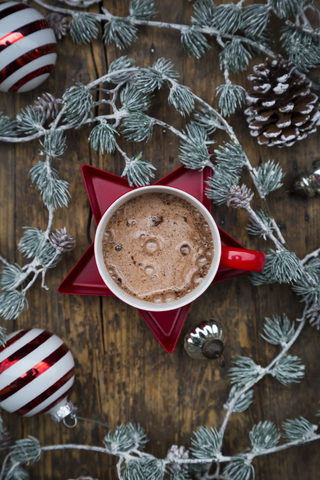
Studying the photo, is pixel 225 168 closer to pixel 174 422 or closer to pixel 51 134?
pixel 51 134

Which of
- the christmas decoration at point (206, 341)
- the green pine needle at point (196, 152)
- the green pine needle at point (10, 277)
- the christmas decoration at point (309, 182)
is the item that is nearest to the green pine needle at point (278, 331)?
the christmas decoration at point (206, 341)

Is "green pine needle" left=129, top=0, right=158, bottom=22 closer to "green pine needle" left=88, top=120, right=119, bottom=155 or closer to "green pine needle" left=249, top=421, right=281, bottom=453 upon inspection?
"green pine needle" left=88, top=120, right=119, bottom=155

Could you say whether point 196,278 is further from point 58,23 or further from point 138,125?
point 58,23

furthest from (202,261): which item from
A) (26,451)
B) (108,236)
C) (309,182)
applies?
(26,451)

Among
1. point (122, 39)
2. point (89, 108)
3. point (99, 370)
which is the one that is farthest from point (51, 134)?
point (99, 370)

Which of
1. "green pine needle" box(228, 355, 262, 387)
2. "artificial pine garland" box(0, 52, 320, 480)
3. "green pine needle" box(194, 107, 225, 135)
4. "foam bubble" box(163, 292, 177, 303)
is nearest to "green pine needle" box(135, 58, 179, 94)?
"artificial pine garland" box(0, 52, 320, 480)

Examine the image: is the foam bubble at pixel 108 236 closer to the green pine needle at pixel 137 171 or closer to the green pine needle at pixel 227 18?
the green pine needle at pixel 137 171
